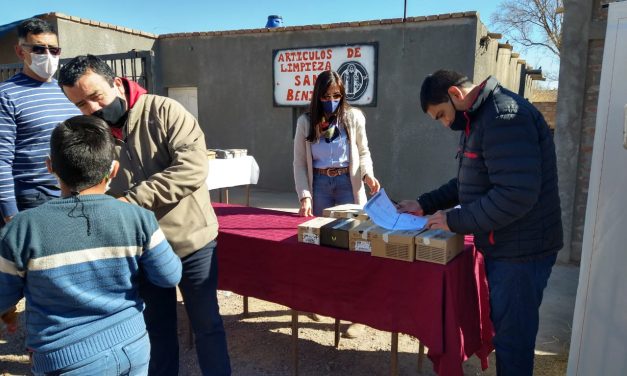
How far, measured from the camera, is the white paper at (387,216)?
2.12m

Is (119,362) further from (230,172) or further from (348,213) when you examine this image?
(230,172)

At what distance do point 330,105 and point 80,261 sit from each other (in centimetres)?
194

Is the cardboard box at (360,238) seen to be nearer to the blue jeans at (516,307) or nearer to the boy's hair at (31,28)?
the blue jeans at (516,307)

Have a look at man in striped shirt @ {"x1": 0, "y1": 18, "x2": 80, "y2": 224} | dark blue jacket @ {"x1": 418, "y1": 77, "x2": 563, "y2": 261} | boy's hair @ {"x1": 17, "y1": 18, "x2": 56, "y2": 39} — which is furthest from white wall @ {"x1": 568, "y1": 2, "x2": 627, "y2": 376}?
boy's hair @ {"x1": 17, "y1": 18, "x2": 56, "y2": 39}

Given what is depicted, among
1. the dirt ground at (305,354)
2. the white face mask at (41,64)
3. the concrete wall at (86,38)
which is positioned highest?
the concrete wall at (86,38)

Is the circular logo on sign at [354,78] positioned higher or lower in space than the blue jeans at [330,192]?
higher

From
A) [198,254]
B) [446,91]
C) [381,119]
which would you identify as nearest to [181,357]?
[198,254]

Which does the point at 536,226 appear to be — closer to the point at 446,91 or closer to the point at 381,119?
the point at 446,91

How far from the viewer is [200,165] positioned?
193 centimetres

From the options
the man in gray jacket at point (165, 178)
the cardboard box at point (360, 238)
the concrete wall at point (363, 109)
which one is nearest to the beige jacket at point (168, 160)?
the man in gray jacket at point (165, 178)

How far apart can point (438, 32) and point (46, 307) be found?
697 centimetres

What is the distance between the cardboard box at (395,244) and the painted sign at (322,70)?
6026 millimetres

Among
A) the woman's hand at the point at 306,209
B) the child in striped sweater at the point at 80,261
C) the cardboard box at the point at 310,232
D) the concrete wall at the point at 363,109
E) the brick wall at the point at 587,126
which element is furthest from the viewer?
the concrete wall at the point at 363,109

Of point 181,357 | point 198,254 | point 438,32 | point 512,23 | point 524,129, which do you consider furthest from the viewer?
point 512,23
